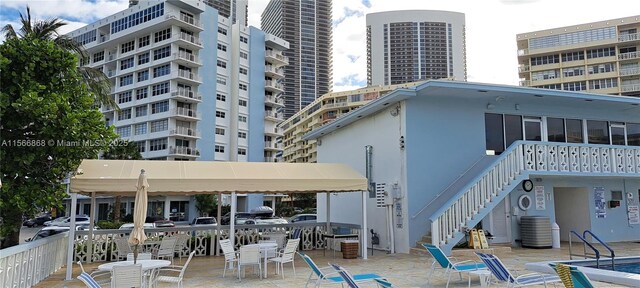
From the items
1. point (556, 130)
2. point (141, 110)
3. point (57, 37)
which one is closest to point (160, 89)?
point (141, 110)

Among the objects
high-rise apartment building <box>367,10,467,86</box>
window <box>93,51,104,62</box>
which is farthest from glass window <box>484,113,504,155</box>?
high-rise apartment building <box>367,10,467,86</box>

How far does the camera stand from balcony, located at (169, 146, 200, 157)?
51.5 m

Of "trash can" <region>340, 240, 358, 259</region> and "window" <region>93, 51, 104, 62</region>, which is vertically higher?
"window" <region>93, 51, 104, 62</region>

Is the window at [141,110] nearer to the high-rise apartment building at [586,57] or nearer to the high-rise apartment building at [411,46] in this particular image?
the high-rise apartment building at [586,57]

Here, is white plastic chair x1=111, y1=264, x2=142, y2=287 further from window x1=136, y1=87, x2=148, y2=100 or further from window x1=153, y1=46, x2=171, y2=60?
window x1=136, y1=87, x2=148, y2=100

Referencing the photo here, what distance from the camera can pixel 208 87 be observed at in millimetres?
56156

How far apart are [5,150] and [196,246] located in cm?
709

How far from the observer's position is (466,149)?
16.1 meters

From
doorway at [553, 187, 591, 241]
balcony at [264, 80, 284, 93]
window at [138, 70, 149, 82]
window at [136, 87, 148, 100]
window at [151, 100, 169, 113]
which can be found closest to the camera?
doorway at [553, 187, 591, 241]

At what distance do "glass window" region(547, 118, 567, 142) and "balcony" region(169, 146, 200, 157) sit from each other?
1669 inches

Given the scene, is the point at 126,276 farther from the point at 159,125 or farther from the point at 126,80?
the point at 126,80

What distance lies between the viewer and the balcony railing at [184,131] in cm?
5178

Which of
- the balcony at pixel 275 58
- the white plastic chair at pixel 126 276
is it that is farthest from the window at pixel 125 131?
the white plastic chair at pixel 126 276

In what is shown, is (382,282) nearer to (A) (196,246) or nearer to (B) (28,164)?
(B) (28,164)
